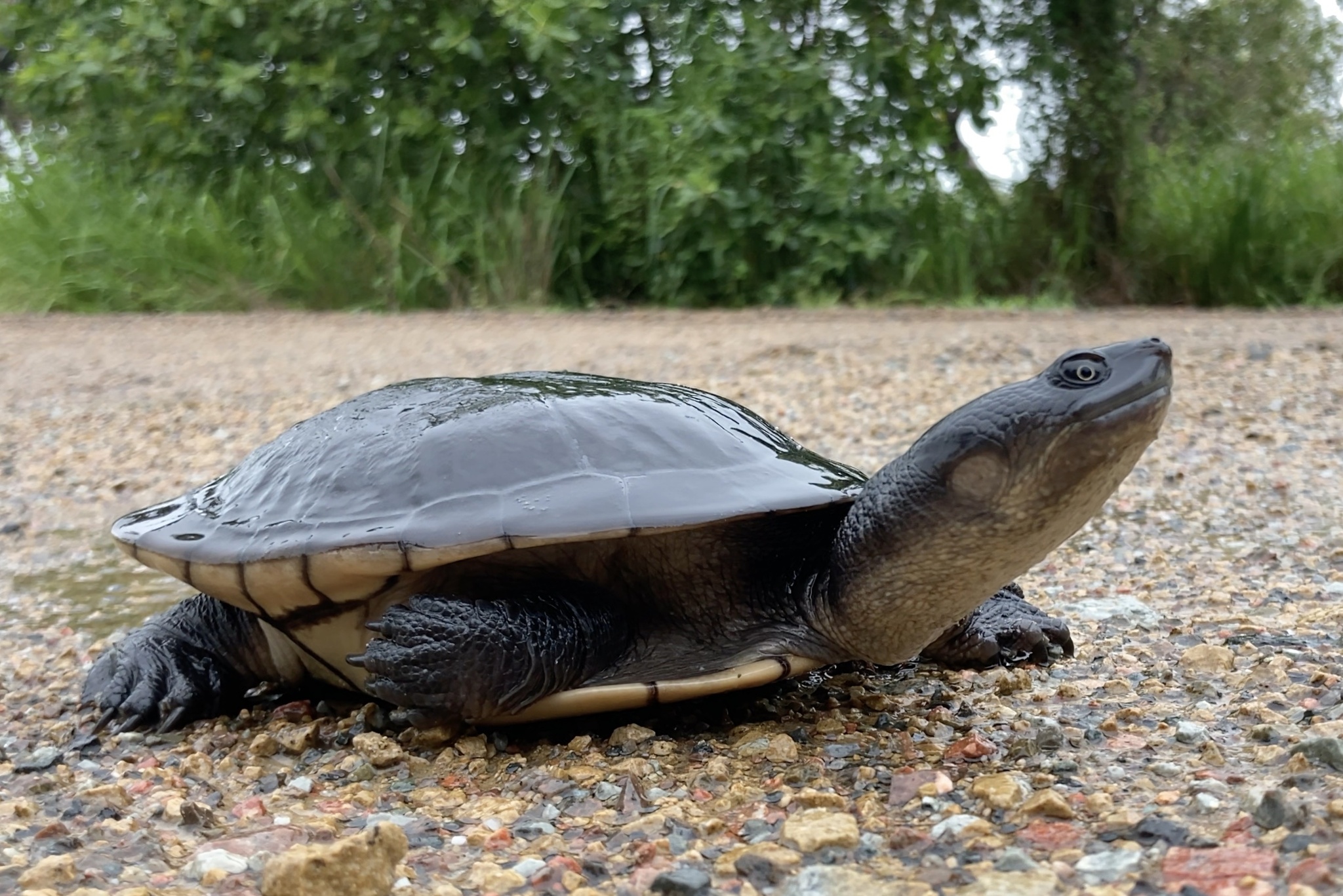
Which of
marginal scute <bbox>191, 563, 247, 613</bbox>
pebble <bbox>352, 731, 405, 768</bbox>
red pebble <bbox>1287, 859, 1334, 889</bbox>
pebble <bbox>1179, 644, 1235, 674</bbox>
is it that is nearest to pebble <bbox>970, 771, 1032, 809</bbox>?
red pebble <bbox>1287, 859, 1334, 889</bbox>

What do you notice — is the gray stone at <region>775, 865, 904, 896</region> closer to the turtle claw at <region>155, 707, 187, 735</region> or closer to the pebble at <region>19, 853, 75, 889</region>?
the pebble at <region>19, 853, 75, 889</region>

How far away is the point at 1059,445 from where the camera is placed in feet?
4.99

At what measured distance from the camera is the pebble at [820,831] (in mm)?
1326

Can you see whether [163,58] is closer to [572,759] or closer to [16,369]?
[16,369]

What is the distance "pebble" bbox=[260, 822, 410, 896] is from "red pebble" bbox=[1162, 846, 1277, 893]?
81cm

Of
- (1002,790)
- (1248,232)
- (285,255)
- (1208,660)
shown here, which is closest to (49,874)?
(1002,790)

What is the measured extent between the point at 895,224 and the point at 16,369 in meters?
5.17

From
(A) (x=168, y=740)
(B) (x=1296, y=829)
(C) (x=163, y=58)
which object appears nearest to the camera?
(B) (x=1296, y=829)

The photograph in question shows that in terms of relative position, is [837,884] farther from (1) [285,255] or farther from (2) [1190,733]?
(1) [285,255]

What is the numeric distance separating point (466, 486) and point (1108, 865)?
3.42 ft

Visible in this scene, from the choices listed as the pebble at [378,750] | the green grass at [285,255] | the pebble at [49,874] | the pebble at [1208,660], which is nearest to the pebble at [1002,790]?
the pebble at [1208,660]

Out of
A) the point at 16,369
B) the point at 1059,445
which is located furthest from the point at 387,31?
the point at 1059,445

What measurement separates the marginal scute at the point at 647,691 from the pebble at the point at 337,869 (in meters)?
0.46

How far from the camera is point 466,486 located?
1.82 m
